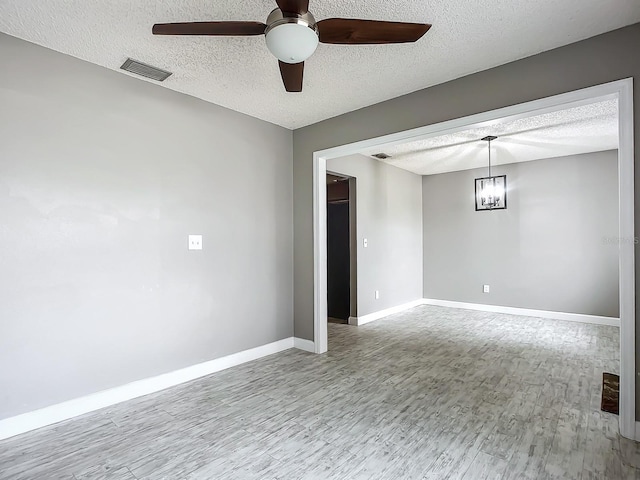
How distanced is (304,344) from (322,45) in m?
3.07

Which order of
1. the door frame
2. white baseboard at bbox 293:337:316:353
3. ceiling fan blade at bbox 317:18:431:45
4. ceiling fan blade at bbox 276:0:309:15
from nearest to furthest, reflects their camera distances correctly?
ceiling fan blade at bbox 276:0:309:15 < ceiling fan blade at bbox 317:18:431:45 < the door frame < white baseboard at bbox 293:337:316:353

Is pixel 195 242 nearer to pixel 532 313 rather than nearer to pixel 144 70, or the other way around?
pixel 144 70

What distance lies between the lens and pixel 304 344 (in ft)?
13.2

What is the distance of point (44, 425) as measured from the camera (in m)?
2.32

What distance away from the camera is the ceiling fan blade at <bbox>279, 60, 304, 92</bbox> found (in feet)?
6.60

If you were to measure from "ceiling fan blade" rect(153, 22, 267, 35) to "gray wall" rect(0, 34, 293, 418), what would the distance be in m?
1.23

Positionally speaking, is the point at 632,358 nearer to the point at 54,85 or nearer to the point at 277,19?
the point at 277,19

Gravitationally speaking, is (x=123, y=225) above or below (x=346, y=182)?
below

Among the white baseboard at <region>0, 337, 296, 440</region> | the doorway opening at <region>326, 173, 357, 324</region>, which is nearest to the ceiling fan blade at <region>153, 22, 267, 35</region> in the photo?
the white baseboard at <region>0, 337, 296, 440</region>

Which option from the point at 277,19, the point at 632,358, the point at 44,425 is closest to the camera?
the point at 277,19

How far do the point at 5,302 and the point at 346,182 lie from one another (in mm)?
4267

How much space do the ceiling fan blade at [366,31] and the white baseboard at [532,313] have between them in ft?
17.8

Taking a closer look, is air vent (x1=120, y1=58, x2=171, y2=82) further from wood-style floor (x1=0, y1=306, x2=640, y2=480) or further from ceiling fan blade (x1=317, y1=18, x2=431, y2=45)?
wood-style floor (x1=0, y1=306, x2=640, y2=480)

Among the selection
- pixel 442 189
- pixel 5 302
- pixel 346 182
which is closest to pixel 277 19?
pixel 5 302
